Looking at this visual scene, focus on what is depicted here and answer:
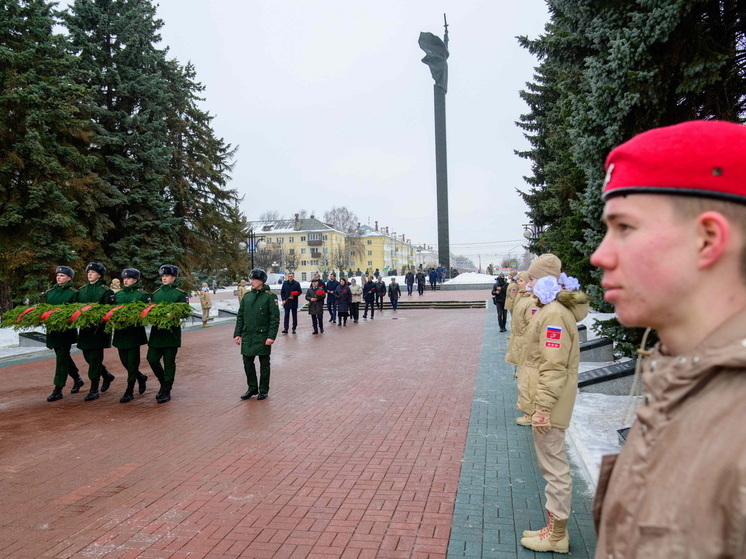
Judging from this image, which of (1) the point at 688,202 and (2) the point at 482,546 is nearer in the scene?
(1) the point at 688,202

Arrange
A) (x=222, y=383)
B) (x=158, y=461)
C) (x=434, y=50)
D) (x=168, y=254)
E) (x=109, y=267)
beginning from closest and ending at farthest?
1. (x=158, y=461)
2. (x=222, y=383)
3. (x=109, y=267)
4. (x=168, y=254)
5. (x=434, y=50)

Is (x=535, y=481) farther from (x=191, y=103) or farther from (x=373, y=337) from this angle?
(x=191, y=103)

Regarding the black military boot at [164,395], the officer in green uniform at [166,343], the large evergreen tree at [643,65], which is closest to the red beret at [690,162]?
the large evergreen tree at [643,65]

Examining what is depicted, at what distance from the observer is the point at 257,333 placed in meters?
8.54

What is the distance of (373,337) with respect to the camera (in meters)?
16.7

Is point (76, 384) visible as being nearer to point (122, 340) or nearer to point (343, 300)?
point (122, 340)

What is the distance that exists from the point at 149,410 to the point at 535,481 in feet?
18.5

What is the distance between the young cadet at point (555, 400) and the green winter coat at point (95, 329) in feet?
23.9

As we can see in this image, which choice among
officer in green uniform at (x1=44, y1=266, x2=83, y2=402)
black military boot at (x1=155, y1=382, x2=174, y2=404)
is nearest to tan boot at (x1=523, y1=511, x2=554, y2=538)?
black military boot at (x1=155, y1=382, x2=174, y2=404)

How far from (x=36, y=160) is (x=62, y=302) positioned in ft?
36.8

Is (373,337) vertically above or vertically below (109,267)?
below

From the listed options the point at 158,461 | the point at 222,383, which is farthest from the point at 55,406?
the point at 158,461

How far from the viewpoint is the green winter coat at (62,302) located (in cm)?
850

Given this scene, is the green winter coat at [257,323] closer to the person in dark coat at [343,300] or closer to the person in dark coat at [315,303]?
the person in dark coat at [315,303]
